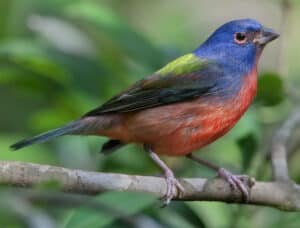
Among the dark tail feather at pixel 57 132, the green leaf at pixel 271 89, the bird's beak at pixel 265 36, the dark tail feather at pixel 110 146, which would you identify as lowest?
the dark tail feather at pixel 110 146

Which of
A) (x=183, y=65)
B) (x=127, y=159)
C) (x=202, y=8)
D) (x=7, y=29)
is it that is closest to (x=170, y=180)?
(x=127, y=159)

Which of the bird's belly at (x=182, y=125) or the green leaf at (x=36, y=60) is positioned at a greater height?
the green leaf at (x=36, y=60)

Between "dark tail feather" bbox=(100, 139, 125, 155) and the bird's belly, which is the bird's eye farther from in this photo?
"dark tail feather" bbox=(100, 139, 125, 155)

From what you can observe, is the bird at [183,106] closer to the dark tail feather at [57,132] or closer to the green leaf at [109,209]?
the dark tail feather at [57,132]

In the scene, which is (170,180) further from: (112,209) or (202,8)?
(202,8)

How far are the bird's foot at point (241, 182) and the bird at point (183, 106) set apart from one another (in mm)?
179

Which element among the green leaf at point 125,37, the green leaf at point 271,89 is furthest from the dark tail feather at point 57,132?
the green leaf at point 271,89

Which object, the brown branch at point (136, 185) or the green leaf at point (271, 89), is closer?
the brown branch at point (136, 185)

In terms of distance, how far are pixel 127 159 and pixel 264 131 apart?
1099mm

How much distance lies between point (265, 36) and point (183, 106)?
81 centimetres

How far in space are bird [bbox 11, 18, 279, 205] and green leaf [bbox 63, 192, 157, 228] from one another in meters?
1.46

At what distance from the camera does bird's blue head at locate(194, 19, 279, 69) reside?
6.45 meters

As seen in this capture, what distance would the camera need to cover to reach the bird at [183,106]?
5.90 metres

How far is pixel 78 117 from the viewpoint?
626 centimetres
